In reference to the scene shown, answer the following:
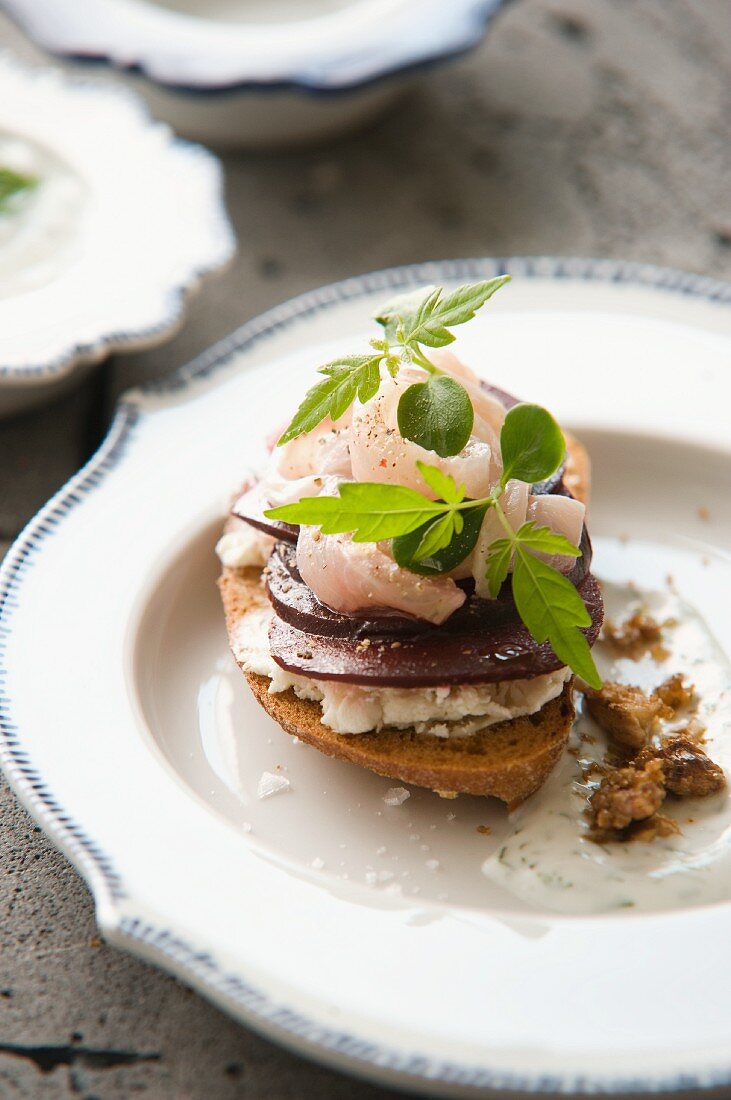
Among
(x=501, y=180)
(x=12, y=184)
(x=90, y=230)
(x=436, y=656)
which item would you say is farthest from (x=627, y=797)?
(x=501, y=180)

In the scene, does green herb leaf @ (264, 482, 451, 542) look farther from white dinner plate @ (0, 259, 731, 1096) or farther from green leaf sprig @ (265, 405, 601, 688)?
white dinner plate @ (0, 259, 731, 1096)

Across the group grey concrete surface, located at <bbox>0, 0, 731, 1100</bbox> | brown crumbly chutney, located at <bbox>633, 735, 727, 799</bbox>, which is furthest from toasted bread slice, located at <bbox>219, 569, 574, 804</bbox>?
grey concrete surface, located at <bbox>0, 0, 731, 1100</bbox>

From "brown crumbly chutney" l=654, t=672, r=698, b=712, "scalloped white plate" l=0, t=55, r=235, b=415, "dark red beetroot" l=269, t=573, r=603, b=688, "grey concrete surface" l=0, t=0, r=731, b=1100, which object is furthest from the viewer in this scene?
"grey concrete surface" l=0, t=0, r=731, b=1100

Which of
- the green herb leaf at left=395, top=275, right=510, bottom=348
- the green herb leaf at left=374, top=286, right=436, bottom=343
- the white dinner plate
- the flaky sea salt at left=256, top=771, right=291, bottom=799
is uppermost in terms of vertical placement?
the green herb leaf at left=395, top=275, right=510, bottom=348

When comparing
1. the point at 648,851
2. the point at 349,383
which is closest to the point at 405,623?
the point at 349,383

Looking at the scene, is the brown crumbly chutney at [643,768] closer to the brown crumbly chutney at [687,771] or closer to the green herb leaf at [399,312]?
the brown crumbly chutney at [687,771]

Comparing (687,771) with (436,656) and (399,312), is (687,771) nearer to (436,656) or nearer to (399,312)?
(436,656)
